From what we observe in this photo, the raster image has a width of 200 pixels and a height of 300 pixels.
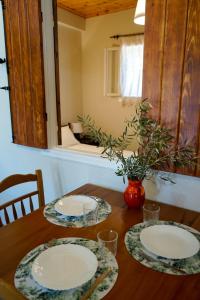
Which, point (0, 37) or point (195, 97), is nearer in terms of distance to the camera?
point (195, 97)

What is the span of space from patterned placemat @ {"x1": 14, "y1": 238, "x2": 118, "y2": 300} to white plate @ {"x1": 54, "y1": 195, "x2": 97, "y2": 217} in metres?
0.28

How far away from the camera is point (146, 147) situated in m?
1.29

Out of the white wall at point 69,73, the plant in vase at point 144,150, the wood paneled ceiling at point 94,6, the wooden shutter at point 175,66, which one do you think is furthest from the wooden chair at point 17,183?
the wood paneled ceiling at point 94,6

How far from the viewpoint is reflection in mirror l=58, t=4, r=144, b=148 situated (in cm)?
398

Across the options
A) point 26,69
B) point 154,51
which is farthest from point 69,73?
point 154,51

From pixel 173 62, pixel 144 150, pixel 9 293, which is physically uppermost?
pixel 173 62

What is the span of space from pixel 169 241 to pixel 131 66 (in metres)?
3.22

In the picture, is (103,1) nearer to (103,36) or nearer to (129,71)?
(103,36)

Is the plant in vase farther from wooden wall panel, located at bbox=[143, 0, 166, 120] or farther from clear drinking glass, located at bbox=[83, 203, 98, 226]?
clear drinking glass, located at bbox=[83, 203, 98, 226]

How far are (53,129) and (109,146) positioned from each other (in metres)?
0.78

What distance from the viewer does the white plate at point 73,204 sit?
1267mm

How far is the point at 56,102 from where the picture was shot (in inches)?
75.5

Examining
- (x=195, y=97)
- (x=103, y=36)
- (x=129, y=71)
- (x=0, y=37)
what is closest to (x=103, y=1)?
(x=103, y=36)

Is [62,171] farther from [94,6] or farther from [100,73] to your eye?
[94,6]
